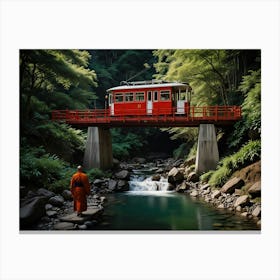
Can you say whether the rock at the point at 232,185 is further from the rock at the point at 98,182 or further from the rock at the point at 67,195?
the rock at the point at 67,195

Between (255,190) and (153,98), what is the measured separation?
5471mm

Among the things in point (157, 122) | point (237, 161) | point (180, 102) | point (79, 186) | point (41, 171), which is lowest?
point (79, 186)

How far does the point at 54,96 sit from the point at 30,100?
1.61m

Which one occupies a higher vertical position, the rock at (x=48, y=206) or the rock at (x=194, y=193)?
the rock at (x=48, y=206)

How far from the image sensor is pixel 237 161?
9.01 meters

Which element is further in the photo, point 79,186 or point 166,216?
point 166,216

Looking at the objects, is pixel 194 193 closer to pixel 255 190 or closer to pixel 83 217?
pixel 255 190

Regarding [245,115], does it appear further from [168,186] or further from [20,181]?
[20,181]

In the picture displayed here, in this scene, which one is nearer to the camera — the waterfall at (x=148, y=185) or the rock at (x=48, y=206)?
the rock at (x=48, y=206)

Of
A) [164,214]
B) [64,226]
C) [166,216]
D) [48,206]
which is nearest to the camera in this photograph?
[64,226]

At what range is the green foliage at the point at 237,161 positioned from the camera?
8.31 meters

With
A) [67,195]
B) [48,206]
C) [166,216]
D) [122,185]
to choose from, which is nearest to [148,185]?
[122,185]

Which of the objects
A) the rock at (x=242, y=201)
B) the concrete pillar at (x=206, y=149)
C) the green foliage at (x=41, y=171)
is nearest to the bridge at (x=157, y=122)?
the concrete pillar at (x=206, y=149)

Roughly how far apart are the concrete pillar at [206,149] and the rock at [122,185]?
268cm
